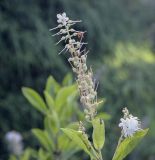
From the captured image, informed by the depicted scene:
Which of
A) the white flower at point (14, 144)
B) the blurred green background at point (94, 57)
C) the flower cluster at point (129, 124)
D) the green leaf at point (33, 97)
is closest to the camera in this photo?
the flower cluster at point (129, 124)

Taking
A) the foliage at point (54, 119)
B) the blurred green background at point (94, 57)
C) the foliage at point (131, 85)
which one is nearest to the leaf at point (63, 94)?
the foliage at point (54, 119)

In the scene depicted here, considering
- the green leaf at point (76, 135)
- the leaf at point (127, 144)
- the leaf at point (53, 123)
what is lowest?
the leaf at point (127, 144)

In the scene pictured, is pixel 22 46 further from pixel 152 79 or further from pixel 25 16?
pixel 152 79

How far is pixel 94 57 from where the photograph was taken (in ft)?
12.3

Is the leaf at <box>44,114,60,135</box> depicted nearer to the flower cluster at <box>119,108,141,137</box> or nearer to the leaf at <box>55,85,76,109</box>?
the leaf at <box>55,85,76,109</box>

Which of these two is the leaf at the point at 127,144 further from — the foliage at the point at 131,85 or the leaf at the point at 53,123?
the foliage at the point at 131,85

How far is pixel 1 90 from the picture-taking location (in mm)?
3012

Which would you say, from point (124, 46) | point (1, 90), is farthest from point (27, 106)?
point (124, 46)

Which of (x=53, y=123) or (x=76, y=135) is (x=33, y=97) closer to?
(x=53, y=123)

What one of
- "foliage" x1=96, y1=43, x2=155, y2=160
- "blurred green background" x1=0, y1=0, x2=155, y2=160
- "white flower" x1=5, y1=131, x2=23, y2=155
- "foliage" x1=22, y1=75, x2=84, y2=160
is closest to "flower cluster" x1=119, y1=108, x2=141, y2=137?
"foliage" x1=22, y1=75, x2=84, y2=160

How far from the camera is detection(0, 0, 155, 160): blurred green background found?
3.03 metres

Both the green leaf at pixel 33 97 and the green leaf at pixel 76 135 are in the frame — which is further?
Result: the green leaf at pixel 33 97

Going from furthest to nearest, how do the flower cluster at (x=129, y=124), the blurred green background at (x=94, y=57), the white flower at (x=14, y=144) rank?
the blurred green background at (x=94, y=57), the white flower at (x=14, y=144), the flower cluster at (x=129, y=124)

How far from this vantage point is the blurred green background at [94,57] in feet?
9.93
